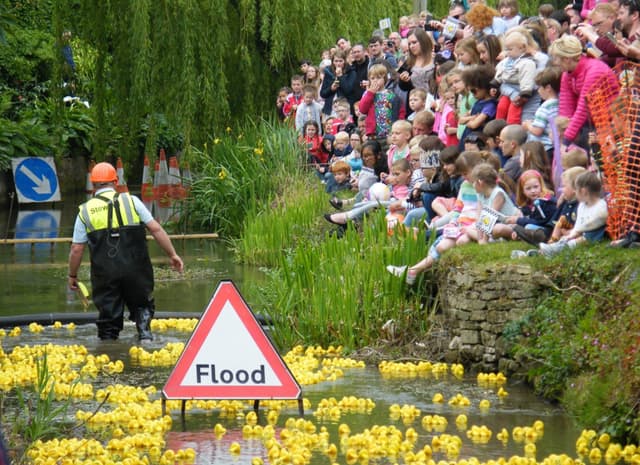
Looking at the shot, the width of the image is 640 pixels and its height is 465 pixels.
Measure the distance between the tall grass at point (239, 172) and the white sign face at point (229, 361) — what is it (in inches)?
433

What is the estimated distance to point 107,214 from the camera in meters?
13.0

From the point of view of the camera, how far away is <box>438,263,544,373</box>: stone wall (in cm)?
1112

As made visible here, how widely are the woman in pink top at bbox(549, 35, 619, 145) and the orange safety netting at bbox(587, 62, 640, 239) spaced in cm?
45

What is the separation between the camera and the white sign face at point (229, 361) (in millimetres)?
9492

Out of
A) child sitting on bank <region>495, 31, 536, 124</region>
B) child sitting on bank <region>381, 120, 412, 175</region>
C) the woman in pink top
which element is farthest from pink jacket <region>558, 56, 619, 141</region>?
child sitting on bank <region>381, 120, 412, 175</region>

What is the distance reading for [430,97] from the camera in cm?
1677

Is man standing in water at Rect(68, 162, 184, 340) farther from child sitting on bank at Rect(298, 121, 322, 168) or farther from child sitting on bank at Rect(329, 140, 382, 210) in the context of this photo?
child sitting on bank at Rect(298, 121, 322, 168)

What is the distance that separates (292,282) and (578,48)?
340cm

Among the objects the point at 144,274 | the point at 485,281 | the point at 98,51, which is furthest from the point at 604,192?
the point at 98,51

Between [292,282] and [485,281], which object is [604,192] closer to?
[485,281]

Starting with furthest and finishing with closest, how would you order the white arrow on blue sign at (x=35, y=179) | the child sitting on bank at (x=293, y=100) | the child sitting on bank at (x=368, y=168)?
1. the white arrow on blue sign at (x=35, y=179)
2. the child sitting on bank at (x=293, y=100)
3. the child sitting on bank at (x=368, y=168)

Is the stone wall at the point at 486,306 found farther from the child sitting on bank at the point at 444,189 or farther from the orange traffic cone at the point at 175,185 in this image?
the orange traffic cone at the point at 175,185

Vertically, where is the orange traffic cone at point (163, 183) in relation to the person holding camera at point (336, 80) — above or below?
below

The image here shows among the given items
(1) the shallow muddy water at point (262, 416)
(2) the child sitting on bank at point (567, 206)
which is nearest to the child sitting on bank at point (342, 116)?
(1) the shallow muddy water at point (262, 416)
